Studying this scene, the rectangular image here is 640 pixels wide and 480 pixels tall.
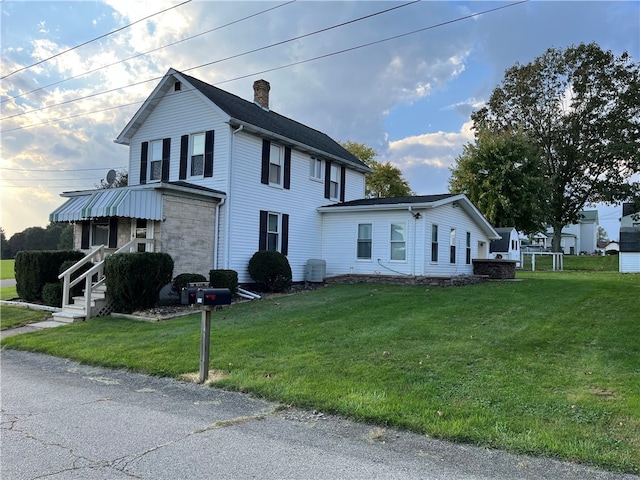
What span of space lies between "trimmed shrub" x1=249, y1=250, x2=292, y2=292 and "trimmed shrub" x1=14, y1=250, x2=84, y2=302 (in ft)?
18.1

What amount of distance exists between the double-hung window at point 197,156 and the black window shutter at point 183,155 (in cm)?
25

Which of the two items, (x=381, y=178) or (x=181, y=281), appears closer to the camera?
(x=181, y=281)

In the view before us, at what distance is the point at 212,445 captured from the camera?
4.11 metres

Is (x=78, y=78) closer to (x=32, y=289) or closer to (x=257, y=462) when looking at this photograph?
(x=32, y=289)

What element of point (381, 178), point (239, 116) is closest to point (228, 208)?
point (239, 116)

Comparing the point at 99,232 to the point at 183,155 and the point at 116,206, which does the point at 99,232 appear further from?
the point at 183,155

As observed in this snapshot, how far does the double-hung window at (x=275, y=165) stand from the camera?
1723 centimetres

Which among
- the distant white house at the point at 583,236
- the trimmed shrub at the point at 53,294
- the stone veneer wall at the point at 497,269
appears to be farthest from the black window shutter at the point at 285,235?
the distant white house at the point at 583,236

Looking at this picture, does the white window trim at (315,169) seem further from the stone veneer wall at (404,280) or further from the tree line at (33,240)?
the tree line at (33,240)

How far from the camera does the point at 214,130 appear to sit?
15844 millimetres

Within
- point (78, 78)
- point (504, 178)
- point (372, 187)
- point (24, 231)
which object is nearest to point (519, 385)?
point (78, 78)

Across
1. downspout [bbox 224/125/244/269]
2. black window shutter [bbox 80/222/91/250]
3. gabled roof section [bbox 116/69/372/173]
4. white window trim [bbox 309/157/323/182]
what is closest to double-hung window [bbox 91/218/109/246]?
black window shutter [bbox 80/222/91/250]

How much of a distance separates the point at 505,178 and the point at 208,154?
79.6 feet

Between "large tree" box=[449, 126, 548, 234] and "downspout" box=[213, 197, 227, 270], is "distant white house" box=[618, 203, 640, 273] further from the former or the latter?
"downspout" box=[213, 197, 227, 270]
